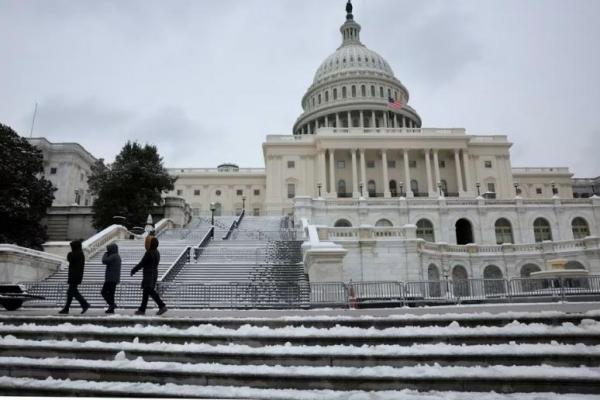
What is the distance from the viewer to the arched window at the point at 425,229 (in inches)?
1684

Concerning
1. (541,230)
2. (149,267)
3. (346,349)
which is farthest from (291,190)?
(346,349)

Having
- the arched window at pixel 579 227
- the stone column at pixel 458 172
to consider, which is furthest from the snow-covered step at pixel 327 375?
the stone column at pixel 458 172

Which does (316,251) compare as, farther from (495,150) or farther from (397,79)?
(397,79)

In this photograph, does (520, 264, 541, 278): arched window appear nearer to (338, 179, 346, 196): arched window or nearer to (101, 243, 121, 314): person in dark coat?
(101, 243, 121, 314): person in dark coat

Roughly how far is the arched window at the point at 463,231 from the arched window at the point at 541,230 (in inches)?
232

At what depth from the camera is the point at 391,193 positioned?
6938 cm

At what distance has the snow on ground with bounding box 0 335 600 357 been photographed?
289 inches

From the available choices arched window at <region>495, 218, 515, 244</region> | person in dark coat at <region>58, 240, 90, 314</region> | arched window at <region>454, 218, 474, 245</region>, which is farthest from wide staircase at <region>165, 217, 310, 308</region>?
arched window at <region>495, 218, 515, 244</region>

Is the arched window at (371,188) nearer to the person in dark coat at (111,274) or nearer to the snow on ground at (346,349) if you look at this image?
the person in dark coat at (111,274)

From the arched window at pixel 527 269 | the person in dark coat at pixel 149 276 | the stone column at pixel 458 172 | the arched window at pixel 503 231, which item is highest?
the stone column at pixel 458 172

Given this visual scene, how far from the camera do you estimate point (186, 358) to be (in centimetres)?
801

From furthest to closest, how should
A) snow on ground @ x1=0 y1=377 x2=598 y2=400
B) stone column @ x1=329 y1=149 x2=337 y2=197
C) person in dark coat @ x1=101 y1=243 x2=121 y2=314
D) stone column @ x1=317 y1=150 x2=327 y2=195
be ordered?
1. stone column @ x1=317 y1=150 x2=327 y2=195
2. stone column @ x1=329 y1=149 x2=337 y2=197
3. person in dark coat @ x1=101 y1=243 x2=121 y2=314
4. snow on ground @ x1=0 y1=377 x2=598 y2=400

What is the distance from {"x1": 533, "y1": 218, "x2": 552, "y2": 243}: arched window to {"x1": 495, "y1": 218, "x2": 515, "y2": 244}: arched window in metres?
2.24

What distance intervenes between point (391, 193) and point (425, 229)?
87.6 feet
